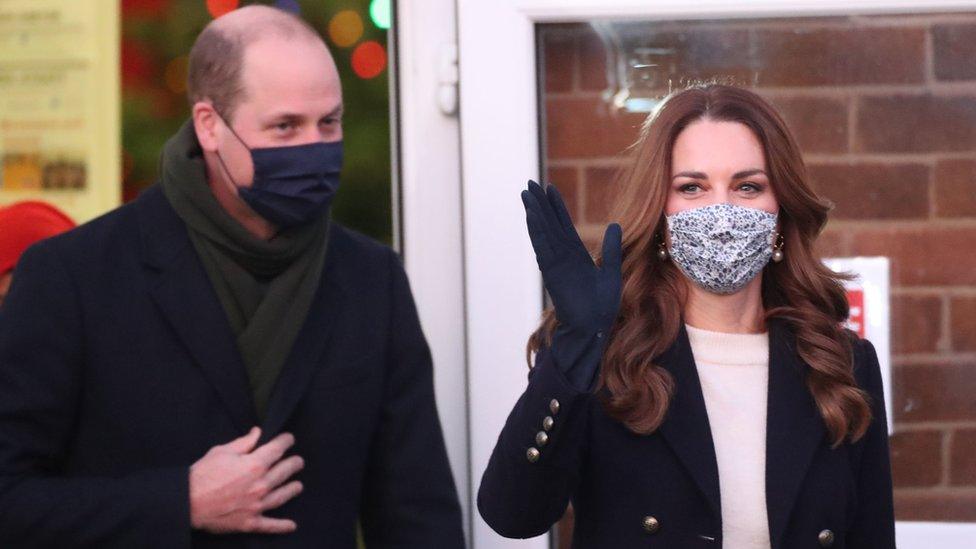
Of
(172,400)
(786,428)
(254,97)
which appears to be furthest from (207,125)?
(786,428)

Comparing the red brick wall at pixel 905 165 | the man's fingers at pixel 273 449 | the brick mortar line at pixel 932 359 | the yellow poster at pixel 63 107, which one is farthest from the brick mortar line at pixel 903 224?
the yellow poster at pixel 63 107

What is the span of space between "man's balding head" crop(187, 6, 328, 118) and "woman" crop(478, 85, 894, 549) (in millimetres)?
706

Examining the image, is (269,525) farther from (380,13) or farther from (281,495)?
(380,13)

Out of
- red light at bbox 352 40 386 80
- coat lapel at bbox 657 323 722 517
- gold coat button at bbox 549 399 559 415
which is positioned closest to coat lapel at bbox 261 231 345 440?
gold coat button at bbox 549 399 559 415

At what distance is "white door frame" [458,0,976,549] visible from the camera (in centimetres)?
360

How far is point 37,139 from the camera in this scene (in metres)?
3.76

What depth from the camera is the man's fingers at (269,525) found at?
2.59 m

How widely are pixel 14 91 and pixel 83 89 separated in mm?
184

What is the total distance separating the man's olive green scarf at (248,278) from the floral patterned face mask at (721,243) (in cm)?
69

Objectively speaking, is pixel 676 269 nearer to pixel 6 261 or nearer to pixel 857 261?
pixel 857 261

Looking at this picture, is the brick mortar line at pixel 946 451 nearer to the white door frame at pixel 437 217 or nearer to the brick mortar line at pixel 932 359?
the brick mortar line at pixel 932 359

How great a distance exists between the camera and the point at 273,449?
260 cm

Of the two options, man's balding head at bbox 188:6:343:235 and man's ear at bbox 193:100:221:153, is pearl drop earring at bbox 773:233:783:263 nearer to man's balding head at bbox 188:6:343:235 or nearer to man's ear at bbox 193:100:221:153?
man's balding head at bbox 188:6:343:235

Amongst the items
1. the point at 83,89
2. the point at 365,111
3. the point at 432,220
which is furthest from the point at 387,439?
the point at 83,89
